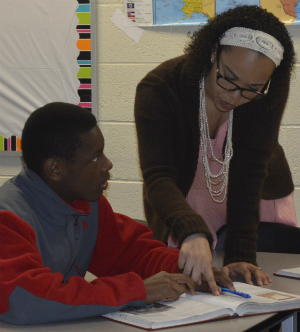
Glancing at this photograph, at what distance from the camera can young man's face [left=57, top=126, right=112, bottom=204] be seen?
1090 millimetres

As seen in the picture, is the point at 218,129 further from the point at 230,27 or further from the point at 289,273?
the point at 289,273

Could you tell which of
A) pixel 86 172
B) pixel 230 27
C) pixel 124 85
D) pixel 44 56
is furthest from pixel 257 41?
pixel 44 56

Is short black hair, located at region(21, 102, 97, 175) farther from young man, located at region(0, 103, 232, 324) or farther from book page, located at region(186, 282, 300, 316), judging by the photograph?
book page, located at region(186, 282, 300, 316)

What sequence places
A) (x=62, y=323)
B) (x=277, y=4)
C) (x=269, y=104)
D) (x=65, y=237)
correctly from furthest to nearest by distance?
(x=277, y=4), (x=269, y=104), (x=65, y=237), (x=62, y=323)

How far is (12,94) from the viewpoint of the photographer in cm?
252

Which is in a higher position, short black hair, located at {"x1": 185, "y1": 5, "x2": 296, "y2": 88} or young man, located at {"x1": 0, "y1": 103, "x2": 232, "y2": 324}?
short black hair, located at {"x1": 185, "y1": 5, "x2": 296, "y2": 88}

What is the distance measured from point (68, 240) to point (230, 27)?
0.75 m

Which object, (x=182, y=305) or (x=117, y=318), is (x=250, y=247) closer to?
(x=182, y=305)

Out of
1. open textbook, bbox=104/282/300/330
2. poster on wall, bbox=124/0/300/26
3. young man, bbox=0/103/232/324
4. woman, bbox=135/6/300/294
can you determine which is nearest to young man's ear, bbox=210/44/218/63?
woman, bbox=135/6/300/294

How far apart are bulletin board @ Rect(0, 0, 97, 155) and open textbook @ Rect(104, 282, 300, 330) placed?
1.65 m

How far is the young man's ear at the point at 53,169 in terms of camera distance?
1.08m

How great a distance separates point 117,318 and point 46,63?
188 centimetres

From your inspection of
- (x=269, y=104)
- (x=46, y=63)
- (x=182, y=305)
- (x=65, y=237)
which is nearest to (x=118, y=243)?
(x=65, y=237)

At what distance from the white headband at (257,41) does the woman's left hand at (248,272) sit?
22.3 inches
